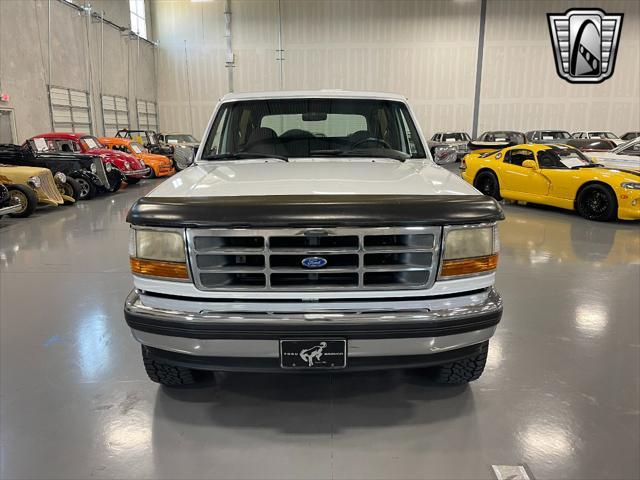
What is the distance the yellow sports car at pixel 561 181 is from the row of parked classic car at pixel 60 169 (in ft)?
20.5

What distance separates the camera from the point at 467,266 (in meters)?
1.99

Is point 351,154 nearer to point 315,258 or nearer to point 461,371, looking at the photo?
point 315,258

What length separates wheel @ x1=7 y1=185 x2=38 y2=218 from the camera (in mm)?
7910

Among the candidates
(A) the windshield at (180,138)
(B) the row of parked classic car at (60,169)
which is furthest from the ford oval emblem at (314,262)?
(A) the windshield at (180,138)

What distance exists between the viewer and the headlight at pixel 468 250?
1949 millimetres

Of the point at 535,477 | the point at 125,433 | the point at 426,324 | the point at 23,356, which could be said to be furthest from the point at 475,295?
the point at 23,356

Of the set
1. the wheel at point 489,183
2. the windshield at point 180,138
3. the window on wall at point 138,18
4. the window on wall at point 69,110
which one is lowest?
the wheel at point 489,183

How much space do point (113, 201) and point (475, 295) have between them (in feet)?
32.3

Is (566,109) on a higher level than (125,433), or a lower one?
higher

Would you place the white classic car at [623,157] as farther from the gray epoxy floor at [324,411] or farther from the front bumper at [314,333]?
the front bumper at [314,333]

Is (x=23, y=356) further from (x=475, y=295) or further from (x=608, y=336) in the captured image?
(x=608, y=336)

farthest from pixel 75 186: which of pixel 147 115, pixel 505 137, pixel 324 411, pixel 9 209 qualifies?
pixel 505 137

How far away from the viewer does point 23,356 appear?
3.03 metres

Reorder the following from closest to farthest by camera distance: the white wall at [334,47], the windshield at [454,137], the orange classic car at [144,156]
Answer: the orange classic car at [144,156], the windshield at [454,137], the white wall at [334,47]
